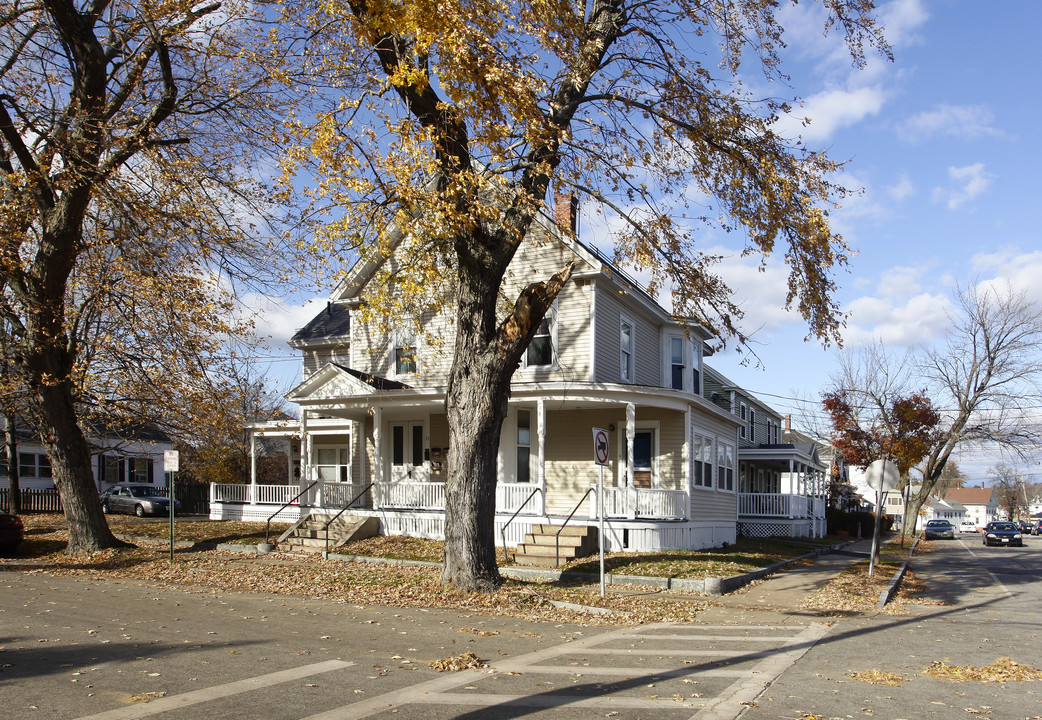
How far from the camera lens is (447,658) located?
27.6 feet

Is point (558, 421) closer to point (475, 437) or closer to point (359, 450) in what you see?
point (359, 450)

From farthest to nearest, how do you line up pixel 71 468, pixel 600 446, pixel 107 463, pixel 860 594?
pixel 107 463 < pixel 71 468 < pixel 860 594 < pixel 600 446

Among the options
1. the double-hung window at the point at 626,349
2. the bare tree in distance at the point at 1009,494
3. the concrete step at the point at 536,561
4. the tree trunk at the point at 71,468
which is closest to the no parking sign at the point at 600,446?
the concrete step at the point at 536,561

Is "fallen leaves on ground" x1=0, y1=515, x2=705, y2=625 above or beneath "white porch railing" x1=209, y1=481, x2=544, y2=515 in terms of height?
beneath

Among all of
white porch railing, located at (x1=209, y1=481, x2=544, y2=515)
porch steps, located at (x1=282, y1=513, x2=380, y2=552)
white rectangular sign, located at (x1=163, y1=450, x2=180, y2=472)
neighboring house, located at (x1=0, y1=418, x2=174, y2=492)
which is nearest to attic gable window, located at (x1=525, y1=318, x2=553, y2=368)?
white porch railing, located at (x1=209, y1=481, x2=544, y2=515)

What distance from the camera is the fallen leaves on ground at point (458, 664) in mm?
8080

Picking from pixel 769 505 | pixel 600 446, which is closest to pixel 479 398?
pixel 600 446

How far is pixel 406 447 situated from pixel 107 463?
3164 centimetres

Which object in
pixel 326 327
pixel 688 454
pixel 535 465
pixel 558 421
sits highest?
pixel 326 327

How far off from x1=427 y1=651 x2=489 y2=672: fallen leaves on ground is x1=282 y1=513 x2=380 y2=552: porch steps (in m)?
12.0

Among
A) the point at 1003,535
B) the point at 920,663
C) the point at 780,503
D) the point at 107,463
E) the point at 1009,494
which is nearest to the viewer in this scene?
the point at 920,663

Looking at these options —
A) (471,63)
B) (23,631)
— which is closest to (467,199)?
(471,63)

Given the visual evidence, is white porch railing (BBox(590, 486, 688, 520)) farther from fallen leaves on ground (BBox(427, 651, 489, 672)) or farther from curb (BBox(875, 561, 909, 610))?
fallen leaves on ground (BBox(427, 651, 489, 672))

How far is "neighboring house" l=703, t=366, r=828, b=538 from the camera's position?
32500mm
